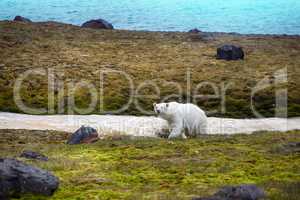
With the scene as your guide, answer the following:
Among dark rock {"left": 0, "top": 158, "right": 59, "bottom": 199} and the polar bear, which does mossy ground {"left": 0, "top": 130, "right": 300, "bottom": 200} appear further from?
the polar bear

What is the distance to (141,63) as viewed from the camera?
59.4 meters

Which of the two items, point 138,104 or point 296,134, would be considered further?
point 138,104

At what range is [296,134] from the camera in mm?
32156

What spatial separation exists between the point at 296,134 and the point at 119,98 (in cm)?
1809

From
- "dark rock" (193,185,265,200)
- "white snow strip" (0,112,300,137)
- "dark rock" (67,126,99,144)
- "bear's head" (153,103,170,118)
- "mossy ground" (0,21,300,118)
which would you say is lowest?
"dark rock" (193,185,265,200)

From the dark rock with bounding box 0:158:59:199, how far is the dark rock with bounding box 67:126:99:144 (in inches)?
497

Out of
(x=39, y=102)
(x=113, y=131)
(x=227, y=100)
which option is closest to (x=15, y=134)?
(x=113, y=131)

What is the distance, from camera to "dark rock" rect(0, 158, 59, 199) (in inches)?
685

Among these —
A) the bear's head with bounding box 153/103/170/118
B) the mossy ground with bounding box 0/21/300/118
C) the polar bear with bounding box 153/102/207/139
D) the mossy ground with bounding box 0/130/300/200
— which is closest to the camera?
the mossy ground with bounding box 0/130/300/200

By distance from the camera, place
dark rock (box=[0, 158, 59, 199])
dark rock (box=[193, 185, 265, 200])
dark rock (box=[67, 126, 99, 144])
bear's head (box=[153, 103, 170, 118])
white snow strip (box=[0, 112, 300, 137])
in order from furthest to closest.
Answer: white snow strip (box=[0, 112, 300, 137]) → bear's head (box=[153, 103, 170, 118]) → dark rock (box=[67, 126, 99, 144]) → dark rock (box=[0, 158, 59, 199]) → dark rock (box=[193, 185, 265, 200])

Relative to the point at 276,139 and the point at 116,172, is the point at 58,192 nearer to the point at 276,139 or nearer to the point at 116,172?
the point at 116,172

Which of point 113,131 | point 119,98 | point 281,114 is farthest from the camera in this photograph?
point 119,98

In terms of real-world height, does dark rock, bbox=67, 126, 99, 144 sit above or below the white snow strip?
below

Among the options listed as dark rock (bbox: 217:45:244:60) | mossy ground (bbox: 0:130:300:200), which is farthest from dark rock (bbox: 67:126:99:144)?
dark rock (bbox: 217:45:244:60)
